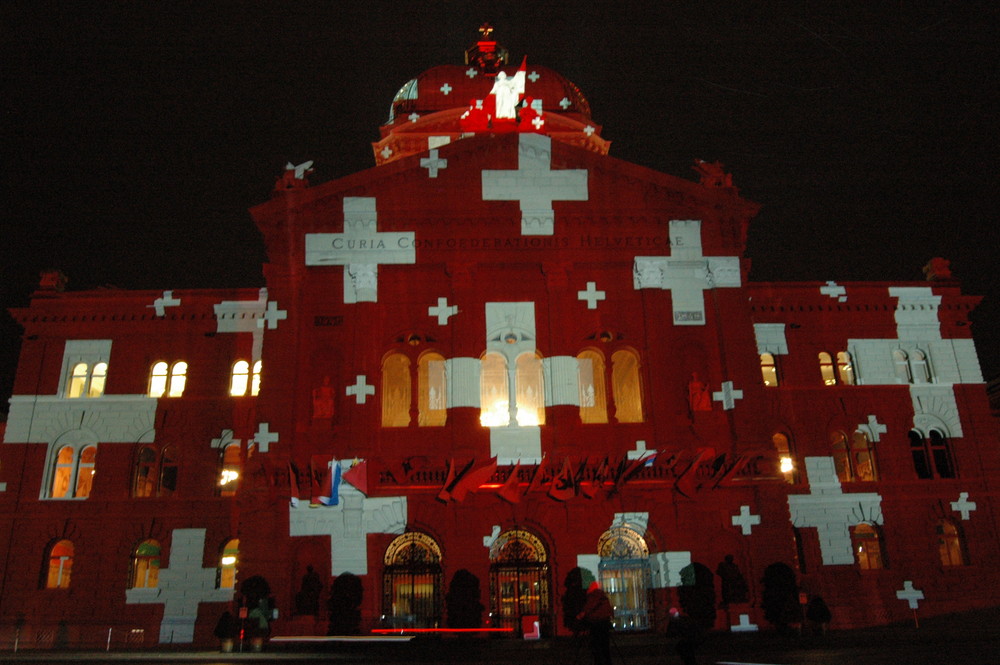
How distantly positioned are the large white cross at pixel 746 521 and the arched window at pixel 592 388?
5530 millimetres

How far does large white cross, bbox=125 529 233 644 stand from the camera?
104 ft

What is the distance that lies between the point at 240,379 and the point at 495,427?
12700 millimetres

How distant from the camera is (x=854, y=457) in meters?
35.2

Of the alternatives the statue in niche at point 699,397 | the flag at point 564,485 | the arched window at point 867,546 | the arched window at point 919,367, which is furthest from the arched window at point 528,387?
the arched window at point 919,367

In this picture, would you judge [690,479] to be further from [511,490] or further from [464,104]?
[464,104]

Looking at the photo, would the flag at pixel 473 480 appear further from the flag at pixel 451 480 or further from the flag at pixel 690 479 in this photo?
the flag at pixel 690 479

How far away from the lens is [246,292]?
1435 inches

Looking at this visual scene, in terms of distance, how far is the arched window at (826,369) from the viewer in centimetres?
3628

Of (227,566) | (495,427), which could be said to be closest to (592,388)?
(495,427)

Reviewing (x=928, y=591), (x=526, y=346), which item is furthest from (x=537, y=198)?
(x=928, y=591)

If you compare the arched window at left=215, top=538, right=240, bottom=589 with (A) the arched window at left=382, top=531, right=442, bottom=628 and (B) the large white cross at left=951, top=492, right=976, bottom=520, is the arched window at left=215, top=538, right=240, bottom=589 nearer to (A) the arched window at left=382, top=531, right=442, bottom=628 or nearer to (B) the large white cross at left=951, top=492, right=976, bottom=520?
(A) the arched window at left=382, top=531, right=442, bottom=628

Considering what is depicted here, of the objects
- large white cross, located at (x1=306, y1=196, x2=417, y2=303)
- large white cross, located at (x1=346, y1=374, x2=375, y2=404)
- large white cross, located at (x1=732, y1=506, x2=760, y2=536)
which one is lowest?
large white cross, located at (x1=732, y1=506, x2=760, y2=536)

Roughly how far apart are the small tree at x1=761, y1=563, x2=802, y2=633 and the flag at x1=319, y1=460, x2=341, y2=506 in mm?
14357

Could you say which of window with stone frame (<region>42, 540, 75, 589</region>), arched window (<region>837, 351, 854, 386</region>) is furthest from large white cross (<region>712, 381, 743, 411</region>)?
window with stone frame (<region>42, 540, 75, 589</region>)
